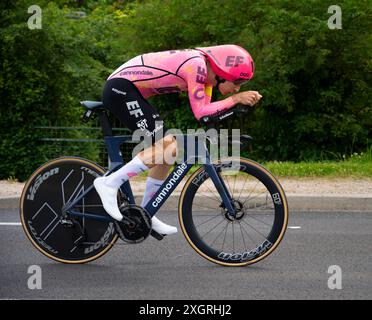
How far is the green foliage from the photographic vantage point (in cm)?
1417

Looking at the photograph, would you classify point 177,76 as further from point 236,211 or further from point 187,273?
point 187,273

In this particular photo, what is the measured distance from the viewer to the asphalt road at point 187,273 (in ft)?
19.2

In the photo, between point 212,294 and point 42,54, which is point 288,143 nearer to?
point 42,54

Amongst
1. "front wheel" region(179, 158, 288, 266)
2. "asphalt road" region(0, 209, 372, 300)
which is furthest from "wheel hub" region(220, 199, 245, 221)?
"asphalt road" region(0, 209, 372, 300)

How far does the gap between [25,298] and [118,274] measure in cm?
95

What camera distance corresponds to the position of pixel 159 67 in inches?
249

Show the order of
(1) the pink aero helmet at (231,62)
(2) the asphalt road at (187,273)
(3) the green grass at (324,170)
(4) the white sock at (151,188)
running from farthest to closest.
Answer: (3) the green grass at (324,170), (4) the white sock at (151,188), (1) the pink aero helmet at (231,62), (2) the asphalt road at (187,273)

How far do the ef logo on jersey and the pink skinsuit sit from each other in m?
0.17

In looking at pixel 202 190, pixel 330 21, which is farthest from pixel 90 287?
pixel 330 21

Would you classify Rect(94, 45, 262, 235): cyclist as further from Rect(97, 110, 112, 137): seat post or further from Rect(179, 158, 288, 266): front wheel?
Rect(179, 158, 288, 266): front wheel

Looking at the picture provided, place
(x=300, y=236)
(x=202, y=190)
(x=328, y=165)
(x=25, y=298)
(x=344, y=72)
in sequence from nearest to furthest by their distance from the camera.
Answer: (x=25, y=298)
(x=202, y=190)
(x=300, y=236)
(x=328, y=165)
(x=344, y=72)

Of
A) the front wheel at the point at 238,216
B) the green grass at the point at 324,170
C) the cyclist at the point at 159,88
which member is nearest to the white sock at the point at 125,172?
the cyclist at the point at 159,88

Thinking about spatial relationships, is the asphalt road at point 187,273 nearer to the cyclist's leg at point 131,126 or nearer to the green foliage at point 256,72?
the cyclist's leg at point 131,126

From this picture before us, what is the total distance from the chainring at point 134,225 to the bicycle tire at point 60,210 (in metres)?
0.28
